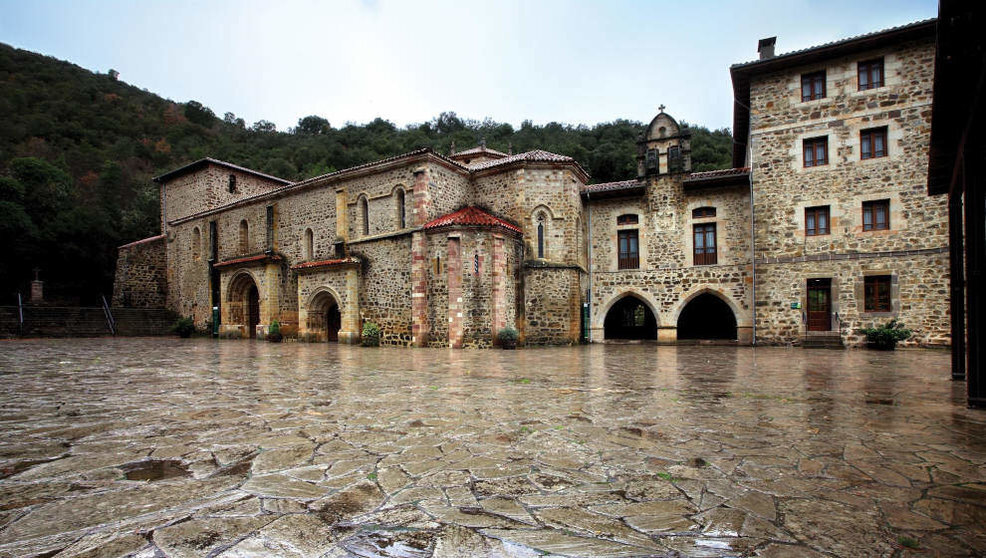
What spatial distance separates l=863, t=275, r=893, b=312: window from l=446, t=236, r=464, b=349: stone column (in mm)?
14368

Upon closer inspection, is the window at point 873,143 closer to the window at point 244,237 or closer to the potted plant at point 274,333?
the potted plant at point 274,333

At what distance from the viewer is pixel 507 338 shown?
16219mm

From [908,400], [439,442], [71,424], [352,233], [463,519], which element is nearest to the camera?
[463,519]

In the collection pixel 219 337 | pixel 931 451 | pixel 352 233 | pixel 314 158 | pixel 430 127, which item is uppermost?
pixel 430 127

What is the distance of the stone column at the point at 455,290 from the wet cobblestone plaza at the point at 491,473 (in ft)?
32.7

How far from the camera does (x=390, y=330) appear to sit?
59.4 ft

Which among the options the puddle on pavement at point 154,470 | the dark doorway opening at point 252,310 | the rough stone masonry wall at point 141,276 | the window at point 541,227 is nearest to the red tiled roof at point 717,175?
the window at point 541,227

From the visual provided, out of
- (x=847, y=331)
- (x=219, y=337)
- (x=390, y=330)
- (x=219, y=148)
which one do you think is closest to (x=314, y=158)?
(x=219, y=148)

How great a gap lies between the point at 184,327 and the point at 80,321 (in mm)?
4957

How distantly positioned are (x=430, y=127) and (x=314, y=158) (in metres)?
16.1

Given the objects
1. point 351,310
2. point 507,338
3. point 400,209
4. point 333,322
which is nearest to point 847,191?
point 507,338

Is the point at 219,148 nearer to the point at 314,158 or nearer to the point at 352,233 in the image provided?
the point at 314,158

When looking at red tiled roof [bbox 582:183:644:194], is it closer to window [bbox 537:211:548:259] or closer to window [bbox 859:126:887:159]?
window [bbox 537:211:548:259]

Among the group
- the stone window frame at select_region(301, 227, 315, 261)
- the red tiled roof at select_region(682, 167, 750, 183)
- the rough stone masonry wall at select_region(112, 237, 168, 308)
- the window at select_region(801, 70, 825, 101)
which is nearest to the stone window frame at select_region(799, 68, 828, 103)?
the window at select_region(801, 70, 825, 101)
